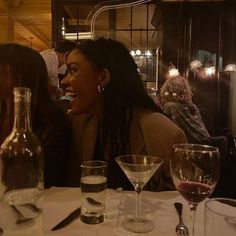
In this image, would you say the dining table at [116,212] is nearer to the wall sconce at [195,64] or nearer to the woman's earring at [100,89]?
the woman's earring at [100,89]

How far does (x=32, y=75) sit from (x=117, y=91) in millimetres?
356

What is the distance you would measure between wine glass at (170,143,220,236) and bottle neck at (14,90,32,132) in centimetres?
33

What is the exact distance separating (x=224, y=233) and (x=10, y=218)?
42 cm

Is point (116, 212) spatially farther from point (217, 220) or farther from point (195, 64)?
point (195, 64)

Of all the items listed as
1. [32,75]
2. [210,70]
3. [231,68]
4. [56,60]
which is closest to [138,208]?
[32,75]

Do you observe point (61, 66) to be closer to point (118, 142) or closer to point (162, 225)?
point (118, 142)

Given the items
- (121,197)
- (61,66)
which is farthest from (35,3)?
(121,197)

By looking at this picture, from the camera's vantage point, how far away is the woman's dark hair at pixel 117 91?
1.40 meters

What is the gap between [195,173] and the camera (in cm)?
72

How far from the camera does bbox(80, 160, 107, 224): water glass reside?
807 millimetres

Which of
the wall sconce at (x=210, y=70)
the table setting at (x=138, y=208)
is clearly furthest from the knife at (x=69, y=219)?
the wall sconce at (x=210, y=70)

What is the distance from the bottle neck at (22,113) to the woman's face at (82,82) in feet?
2.14

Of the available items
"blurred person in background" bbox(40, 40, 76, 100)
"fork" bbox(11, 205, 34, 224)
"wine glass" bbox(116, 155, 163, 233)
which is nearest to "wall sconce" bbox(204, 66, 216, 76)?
"blurred person in background" bbox(40, 40, 76, 100)

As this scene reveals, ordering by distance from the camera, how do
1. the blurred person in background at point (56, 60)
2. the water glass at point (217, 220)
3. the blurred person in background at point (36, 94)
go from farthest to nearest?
the blurred person in background at point (56, 60) → the blurred person in background at point (36, 94) → the water glass at point (217, 220)
